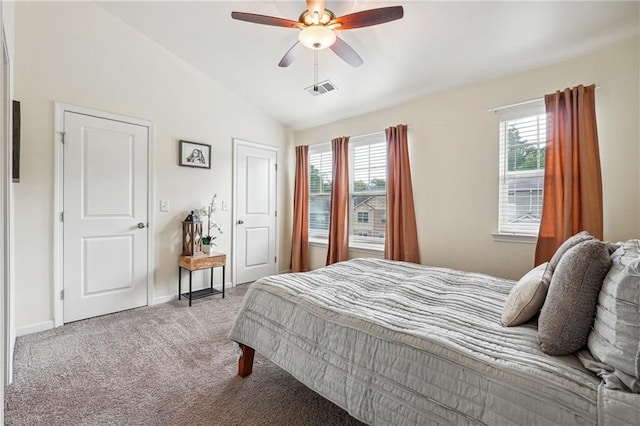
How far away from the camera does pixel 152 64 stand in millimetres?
3307

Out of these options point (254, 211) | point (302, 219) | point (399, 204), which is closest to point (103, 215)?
point (254, 211)

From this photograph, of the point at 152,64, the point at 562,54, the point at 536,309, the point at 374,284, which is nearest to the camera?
the point at 536,309

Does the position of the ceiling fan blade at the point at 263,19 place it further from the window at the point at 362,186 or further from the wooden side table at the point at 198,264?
the wooden side table at the point at 198,264

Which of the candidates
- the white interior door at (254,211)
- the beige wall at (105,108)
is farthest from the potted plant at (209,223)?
the white interior door at (254,211)

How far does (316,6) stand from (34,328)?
11.6 feet

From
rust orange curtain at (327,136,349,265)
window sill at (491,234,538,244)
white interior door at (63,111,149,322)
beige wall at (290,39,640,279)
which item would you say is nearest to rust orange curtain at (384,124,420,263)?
beige wall at (290,39,640,279)

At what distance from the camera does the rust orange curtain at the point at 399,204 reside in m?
3.40

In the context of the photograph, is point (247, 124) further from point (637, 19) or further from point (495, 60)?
point (637, 19)

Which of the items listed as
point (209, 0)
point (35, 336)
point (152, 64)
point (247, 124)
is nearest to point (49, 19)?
point (152, 64)

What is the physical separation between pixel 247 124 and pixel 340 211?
Answer: 182 centimetres

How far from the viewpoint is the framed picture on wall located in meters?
3.56

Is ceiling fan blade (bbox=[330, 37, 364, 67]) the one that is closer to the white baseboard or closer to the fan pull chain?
the fan pull chain

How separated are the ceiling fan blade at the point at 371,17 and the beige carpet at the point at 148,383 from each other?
2387 millimetres

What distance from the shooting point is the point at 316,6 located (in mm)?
1936
